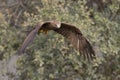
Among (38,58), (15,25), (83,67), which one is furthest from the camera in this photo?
(15,25)

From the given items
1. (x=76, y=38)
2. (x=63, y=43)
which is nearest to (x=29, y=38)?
(x=76, y=38)

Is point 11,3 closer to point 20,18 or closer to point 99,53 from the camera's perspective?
point 20,18

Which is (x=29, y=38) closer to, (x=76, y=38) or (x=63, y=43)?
(x=76, y=38)

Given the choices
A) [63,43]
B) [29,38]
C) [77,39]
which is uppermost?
[29,38]

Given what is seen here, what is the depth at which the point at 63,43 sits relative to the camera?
4.96 metres

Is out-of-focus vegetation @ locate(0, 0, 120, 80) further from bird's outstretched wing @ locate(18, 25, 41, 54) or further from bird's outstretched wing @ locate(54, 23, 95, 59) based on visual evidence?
bird's outstretched wing @ locate(18, 25, 41, 54)

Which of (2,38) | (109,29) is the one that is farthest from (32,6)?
(109,29)

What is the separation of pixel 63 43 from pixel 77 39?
317 mm

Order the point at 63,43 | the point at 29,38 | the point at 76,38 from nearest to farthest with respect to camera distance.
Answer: the point at 29,38
the point at 76,38
the point at 63,43

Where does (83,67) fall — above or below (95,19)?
below

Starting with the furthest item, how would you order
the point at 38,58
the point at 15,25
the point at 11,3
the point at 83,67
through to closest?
the point at 11,3
the point at 15,25
the point at 83,67
the point at 38,58

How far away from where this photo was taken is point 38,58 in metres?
4.97

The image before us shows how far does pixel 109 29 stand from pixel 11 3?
1.57 metres

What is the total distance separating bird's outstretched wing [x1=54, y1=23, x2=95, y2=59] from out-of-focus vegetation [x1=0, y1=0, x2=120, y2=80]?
0.20 meters
